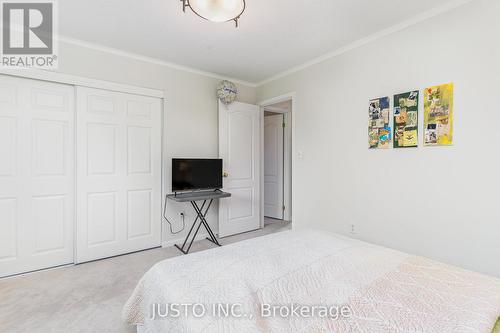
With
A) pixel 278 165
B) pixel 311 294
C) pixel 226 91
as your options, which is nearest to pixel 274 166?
pixel 278 165

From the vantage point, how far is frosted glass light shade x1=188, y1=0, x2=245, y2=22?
65.7 inches

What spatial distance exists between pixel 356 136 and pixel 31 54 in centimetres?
369

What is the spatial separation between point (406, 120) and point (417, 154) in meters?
0.34

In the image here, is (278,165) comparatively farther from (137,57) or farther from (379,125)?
(137,57)

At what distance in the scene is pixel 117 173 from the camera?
311 centimetres

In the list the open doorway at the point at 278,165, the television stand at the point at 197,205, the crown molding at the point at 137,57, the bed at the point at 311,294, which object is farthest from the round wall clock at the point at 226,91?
the bed at the point at 311,294

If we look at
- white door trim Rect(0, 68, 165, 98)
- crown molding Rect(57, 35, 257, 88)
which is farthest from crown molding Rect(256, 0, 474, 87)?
white door trim Rect(0, 68, 165, 98)

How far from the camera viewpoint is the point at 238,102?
403cm

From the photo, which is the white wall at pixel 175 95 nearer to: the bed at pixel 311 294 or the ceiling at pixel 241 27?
the ceiling at pixel 241 27

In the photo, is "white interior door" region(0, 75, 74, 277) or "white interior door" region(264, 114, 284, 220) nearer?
"white interior door" region(0, 75, 74, 277)

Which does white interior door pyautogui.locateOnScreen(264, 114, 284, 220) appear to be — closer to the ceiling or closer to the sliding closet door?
the ceiling

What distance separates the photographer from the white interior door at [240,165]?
3900 mm

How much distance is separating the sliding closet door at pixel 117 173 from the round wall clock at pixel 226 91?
0.93 metres

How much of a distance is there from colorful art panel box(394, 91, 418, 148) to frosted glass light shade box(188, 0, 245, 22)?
1751mm
